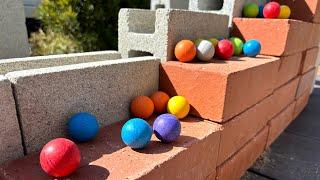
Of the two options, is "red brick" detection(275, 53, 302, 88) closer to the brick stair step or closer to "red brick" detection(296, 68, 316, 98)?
the brick stair step

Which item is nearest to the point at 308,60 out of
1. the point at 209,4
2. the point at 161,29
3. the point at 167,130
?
the point at 209,4

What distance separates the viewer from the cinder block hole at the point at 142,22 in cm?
296

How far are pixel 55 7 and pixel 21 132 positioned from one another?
Result: 14.2ft

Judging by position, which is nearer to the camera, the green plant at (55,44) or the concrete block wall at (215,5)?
the concrete block wall at (215,5)

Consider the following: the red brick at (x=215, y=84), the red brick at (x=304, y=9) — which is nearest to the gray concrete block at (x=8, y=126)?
the red brick at (x=215, y=84)

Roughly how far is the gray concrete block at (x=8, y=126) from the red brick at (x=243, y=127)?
147 cm

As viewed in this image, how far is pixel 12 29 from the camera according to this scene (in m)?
3.12

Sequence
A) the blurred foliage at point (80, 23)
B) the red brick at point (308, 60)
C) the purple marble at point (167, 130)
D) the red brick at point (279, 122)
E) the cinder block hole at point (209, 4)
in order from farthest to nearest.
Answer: the blurred foliage at point (80, 23) < the red brick at point (308, 60) < the cinder block hole at point (209, 4) < the red brick at point (279, 122) < the purple marble at point (167, 130)

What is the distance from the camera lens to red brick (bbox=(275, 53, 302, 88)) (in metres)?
3.61

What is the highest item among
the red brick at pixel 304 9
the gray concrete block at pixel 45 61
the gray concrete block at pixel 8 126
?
the red brick at pixel 304 9

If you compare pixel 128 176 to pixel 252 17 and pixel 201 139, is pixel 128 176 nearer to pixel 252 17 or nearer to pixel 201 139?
pixel 201 139

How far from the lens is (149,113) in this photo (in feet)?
7.98

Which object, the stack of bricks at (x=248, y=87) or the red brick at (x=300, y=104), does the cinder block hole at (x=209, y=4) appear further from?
the red brick at (x=300, y=104)

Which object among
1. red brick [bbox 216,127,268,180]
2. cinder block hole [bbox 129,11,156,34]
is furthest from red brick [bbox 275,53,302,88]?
cinder block hole [bbox 129,11,156,34]
